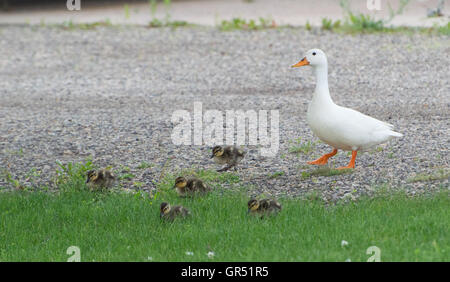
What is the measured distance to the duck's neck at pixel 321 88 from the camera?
7.32 meters

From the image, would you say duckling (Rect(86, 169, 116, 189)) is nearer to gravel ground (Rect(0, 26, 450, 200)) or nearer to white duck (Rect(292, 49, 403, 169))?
gravel ground (Rect(0, 26, 450, 200))

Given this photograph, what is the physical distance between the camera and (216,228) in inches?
248

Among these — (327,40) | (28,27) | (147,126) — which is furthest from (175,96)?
(28,27)

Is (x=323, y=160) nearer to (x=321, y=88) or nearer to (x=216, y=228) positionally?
(x=321, y=88)

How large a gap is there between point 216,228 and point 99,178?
1.50 meters

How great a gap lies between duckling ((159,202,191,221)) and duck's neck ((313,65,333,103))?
1.83m

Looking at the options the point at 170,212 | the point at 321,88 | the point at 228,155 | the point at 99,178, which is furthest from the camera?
the point at 228,155

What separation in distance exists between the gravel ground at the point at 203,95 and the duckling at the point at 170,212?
3.72 feet

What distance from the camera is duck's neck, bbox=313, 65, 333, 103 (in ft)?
24.0

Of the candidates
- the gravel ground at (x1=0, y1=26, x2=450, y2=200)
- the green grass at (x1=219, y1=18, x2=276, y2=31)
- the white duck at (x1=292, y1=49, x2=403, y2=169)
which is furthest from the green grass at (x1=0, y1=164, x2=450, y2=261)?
the green grass at (x1=219, y1=18, x2=276, y2=31)

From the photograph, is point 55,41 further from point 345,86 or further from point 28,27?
point 345,86

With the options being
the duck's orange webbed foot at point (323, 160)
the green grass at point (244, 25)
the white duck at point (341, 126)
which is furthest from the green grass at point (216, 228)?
the green grass at point (244, 25)

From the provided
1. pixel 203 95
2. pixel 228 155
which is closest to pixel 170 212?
pixel 228 155

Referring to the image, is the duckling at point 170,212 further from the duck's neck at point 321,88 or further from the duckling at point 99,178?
the duck's neck at point 321,88
